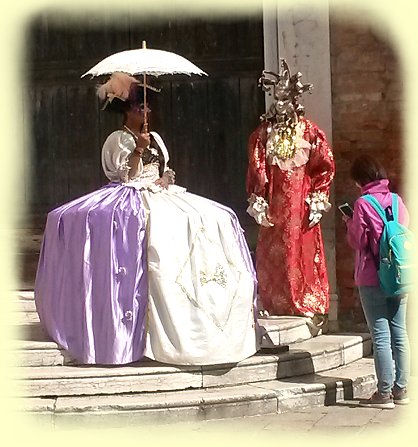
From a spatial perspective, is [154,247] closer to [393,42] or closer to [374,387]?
[374,387]

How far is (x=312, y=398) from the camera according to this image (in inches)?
297

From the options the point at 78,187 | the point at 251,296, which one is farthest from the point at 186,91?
the point at 251,296

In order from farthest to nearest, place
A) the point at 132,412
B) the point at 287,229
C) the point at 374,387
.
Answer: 1. the point at 287,229
2. the point at 374,387
3. the point at 132,412

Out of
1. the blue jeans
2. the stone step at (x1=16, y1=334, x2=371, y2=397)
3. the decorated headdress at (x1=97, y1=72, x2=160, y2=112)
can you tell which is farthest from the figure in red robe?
the blue jeans

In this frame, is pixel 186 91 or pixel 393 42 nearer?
pixel 393 42

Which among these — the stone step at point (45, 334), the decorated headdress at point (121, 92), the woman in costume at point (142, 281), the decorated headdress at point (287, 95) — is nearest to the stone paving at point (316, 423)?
the woman in costume at point (142, 281)

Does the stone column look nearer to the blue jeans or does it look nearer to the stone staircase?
the stone staircase

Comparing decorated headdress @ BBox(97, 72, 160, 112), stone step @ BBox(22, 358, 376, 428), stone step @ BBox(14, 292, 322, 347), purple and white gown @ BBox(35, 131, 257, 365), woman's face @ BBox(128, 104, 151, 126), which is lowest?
stone step @ BBox(22, 358, 376, 428)

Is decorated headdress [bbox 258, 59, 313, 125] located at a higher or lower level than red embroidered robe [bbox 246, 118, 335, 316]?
higher

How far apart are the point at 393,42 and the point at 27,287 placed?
390cm

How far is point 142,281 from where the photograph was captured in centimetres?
743

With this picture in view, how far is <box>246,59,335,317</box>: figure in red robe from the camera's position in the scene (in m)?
8.85

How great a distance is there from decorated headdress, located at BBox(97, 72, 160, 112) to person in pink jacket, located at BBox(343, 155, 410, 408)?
1.58 m

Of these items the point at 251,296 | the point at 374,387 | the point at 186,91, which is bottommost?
the point at 374,387
